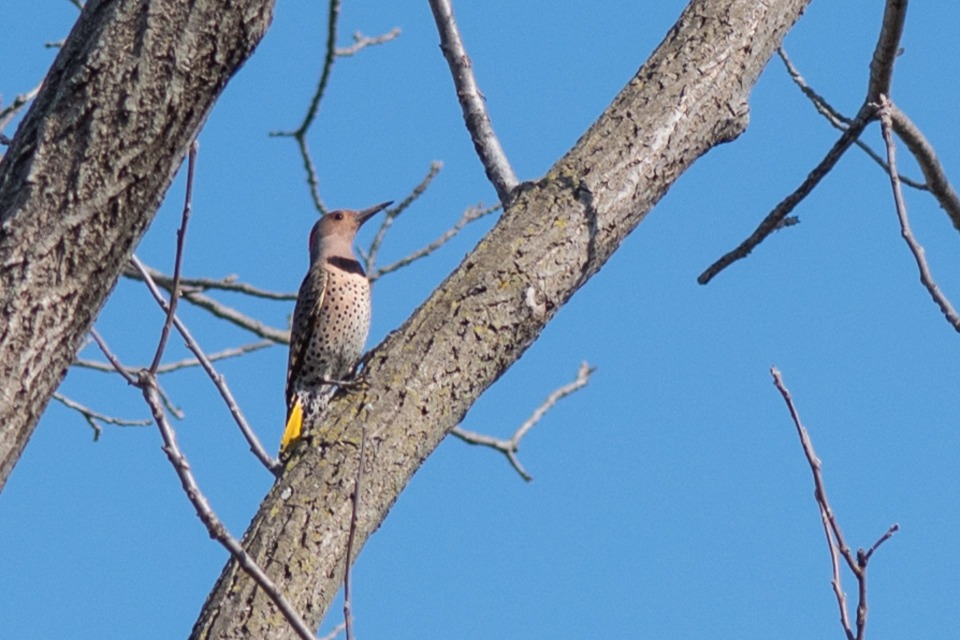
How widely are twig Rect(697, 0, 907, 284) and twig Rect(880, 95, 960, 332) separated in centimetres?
71

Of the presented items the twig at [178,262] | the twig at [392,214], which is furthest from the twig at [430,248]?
the twig at [178,262]

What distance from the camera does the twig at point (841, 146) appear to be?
3.49 m

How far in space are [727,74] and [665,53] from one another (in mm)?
160

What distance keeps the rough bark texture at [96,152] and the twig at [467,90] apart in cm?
168

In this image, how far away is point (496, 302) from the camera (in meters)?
3.02

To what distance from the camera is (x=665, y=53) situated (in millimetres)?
3393

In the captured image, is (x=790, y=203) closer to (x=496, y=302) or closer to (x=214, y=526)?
(x=496, y=302)

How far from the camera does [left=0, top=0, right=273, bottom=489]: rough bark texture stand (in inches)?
74.9

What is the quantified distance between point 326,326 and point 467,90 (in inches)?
92.4

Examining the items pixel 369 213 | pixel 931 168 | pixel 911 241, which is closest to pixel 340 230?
pixel 369 213

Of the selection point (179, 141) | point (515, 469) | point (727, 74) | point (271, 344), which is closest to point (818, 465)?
point (179, 141)

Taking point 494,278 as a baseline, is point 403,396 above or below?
below

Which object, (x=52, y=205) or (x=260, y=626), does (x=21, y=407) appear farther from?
(x=260, y=626)

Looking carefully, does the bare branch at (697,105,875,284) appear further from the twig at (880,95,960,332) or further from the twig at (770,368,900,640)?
the twig at (770,368,900,640)
